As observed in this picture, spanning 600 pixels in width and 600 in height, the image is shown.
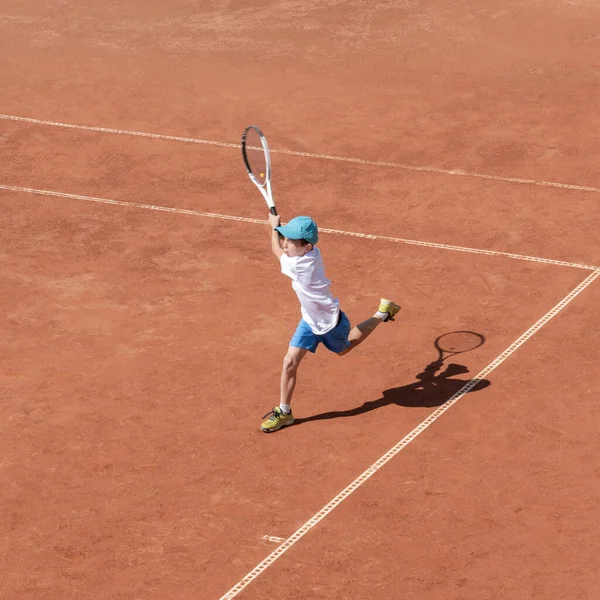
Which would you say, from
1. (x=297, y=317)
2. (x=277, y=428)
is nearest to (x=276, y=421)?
(x=277, y=428)

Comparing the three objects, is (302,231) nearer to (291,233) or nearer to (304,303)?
(291,233)

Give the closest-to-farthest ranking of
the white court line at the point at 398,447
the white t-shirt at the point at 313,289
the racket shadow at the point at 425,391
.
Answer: the white court line at the point at 398,447
the white t-shirt at the point at 313,289
the racket shadow at the point at 425,391

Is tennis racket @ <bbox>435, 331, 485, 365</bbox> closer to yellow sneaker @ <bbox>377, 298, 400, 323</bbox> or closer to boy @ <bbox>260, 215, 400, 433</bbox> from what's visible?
yellow sneaker @ <bbox>377, 298, 400, 323</bbox>

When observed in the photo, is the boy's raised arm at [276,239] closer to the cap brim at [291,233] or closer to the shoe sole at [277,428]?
the cap brim at [291,233]

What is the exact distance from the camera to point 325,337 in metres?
10.3

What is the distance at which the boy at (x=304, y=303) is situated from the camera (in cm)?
1008

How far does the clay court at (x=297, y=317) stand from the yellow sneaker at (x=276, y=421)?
3.5 inches

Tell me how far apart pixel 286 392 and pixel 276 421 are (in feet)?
0.84

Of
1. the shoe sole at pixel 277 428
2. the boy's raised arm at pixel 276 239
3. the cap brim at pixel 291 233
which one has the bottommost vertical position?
the shoe sole at pixel 277 428

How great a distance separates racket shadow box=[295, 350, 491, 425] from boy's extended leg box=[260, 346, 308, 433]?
0.65ft

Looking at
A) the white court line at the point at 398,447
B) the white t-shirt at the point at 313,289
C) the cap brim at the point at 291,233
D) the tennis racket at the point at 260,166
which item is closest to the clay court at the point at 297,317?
the white court line at the point at 398,447

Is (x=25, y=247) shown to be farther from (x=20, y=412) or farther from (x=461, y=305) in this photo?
(x=461, y=305)

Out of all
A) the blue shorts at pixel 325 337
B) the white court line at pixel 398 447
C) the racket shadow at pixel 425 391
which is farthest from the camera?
the racket shadow at pixel 425 391

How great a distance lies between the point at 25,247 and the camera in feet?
45.7
